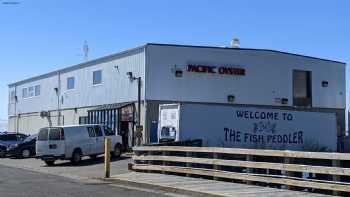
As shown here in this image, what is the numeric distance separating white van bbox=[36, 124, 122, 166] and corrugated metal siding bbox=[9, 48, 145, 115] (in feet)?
29.1

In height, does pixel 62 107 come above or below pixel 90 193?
above

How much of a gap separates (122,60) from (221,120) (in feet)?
52.1

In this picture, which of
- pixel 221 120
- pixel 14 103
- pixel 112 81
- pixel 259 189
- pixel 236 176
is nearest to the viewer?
pixel 259 189

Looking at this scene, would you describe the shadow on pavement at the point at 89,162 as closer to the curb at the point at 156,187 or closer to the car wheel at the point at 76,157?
the car wheel at the point at 76,157

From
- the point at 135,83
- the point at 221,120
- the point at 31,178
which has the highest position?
the point at 135,83

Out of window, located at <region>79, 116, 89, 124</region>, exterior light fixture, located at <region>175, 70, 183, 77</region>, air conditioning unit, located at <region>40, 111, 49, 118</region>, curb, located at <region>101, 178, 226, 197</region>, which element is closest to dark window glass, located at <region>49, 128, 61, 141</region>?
curb, located at <region>101, 178, 226, 197</region>

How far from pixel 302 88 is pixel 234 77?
6.46 meters

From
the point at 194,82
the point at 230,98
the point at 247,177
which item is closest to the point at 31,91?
the point at 194,82

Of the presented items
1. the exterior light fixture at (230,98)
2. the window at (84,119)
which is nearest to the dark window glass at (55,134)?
the exterior light fixture at (230,98)

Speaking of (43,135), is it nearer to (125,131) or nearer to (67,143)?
(67,143)

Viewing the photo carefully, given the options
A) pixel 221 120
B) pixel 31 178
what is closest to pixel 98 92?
pixel 221 120

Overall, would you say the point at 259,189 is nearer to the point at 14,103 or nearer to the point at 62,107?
the point at 62,107

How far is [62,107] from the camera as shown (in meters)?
52.9

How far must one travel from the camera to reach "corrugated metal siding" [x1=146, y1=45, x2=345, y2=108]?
39.3 m
